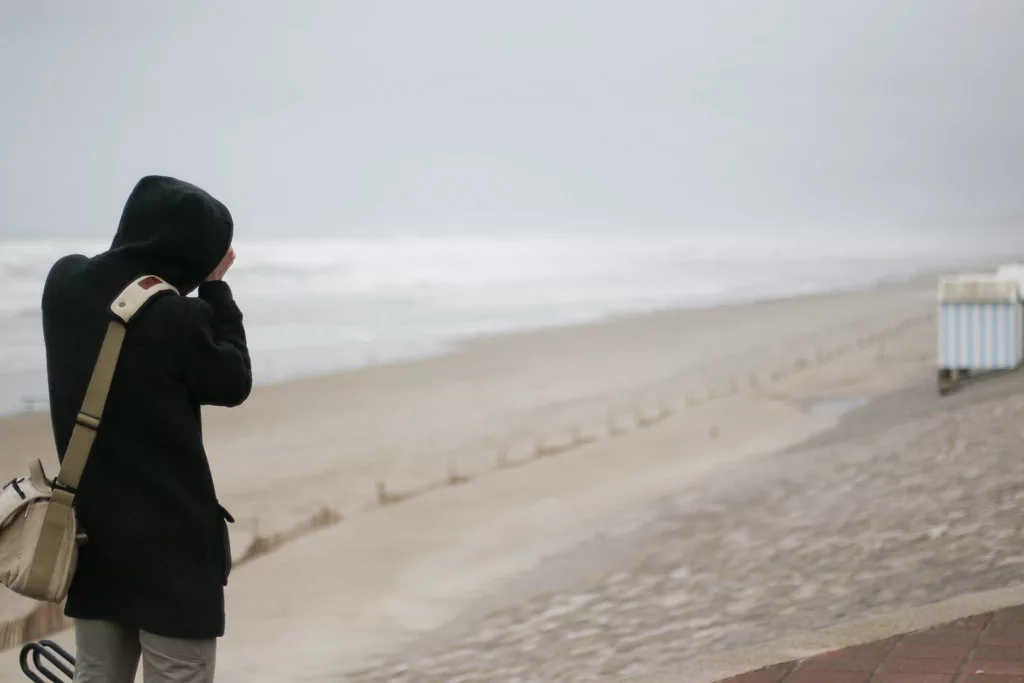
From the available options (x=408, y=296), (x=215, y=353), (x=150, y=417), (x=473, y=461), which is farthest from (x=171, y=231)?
(x=408, y=296)

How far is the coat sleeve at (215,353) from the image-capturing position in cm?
223

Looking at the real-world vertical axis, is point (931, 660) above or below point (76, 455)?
below

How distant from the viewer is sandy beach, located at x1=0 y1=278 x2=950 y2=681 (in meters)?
5.99

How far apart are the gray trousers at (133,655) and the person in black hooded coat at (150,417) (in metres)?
0.01

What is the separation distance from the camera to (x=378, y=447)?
12.5m

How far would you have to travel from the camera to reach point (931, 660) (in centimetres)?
337

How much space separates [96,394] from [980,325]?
1040 cm

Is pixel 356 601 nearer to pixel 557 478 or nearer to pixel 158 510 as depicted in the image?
pixel 557 478

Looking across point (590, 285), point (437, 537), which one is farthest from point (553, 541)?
point (590, 285)

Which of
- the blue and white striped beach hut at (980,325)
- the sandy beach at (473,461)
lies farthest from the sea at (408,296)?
the blue and white striped beach hut at (980,325)

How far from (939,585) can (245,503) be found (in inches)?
258

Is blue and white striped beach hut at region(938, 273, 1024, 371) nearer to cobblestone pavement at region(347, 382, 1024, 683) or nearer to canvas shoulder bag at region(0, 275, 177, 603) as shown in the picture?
cobblestone pavement at region(347, 382, 1024, 683)

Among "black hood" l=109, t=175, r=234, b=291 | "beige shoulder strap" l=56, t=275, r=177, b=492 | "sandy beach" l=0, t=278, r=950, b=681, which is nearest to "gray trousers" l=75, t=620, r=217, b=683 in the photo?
"beige shoulder strap" l=56, t=275, r=177, b=492

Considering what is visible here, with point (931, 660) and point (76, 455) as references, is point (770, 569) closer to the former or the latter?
point (931, 660)
